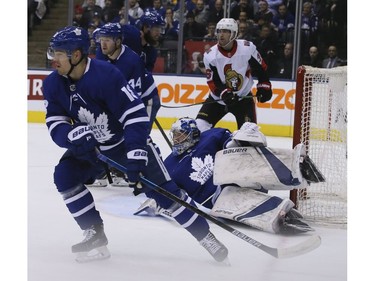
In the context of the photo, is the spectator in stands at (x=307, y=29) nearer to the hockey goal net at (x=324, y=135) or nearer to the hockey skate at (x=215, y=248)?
the hockey goal net at (x=324, y=135)

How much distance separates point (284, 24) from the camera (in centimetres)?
741

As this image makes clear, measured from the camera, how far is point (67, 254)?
2910 mm

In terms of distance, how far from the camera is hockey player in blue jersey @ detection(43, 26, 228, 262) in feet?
8.70

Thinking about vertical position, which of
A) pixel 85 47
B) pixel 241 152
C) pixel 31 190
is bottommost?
pixel 31 190

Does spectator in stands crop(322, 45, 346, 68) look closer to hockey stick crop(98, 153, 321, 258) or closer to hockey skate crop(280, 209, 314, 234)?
hockey skate crop(280, 209, 314, 234)

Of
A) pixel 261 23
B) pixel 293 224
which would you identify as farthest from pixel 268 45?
pixel 293 224

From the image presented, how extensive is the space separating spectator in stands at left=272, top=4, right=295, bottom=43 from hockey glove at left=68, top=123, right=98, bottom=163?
490cm

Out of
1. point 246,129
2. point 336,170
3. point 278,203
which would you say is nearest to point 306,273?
point 278,203

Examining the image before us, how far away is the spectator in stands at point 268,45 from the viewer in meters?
7.37

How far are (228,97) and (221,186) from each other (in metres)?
1.05

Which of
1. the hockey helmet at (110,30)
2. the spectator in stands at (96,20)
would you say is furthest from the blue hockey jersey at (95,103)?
the spectator in stands at (96,20)
